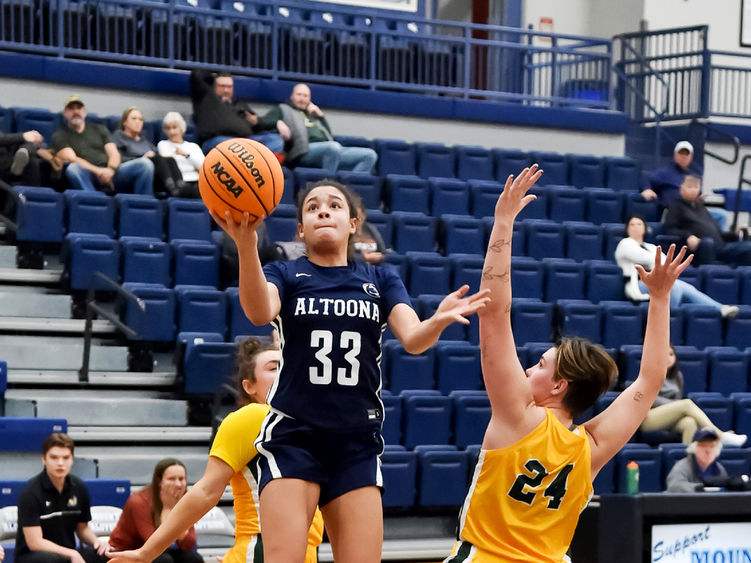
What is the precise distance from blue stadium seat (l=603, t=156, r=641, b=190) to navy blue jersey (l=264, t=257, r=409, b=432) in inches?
394

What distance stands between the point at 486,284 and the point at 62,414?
A: 598 cm

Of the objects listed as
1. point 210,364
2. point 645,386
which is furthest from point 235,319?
point 645,386

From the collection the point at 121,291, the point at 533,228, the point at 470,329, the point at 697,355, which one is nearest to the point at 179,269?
the point at 121,291

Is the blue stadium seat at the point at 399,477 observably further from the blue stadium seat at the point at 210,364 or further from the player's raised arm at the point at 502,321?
the player's raised arm at the point at 502,321

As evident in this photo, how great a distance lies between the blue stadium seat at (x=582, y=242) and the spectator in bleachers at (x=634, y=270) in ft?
0.85

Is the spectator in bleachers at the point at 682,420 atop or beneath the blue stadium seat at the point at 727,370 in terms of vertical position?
beneath

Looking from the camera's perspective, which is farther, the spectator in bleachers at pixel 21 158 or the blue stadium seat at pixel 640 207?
the blue stadium seat at pixel 640 207

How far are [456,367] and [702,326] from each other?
2.72m

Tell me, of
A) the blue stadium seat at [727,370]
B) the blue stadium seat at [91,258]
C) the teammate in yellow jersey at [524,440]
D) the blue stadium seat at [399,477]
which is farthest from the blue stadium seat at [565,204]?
the teammate in yellow jersey at [524,440]

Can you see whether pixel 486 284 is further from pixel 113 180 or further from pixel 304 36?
pixel 304 36

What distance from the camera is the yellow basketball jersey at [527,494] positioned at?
135 inches

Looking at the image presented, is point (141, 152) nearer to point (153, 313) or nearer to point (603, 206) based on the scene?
point (153, 313)

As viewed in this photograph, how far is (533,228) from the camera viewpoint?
11.6 m

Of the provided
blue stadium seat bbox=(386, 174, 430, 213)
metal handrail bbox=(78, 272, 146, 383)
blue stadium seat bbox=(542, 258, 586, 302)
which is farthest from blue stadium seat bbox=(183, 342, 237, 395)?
blue stadium seat bbox=(542, 258, 586, 302)
